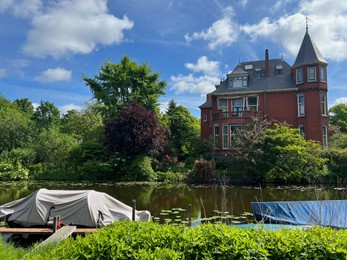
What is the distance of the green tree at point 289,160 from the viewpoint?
2322 cm

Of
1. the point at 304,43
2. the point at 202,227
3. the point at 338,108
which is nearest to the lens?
the point at 202,227

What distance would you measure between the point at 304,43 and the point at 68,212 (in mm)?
28654

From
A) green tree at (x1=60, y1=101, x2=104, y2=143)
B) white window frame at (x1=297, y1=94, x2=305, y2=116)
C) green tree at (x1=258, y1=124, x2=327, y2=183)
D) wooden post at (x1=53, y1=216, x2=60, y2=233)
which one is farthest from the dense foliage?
wooden post at (x1=53, y1=216, x2=60, y2=233)

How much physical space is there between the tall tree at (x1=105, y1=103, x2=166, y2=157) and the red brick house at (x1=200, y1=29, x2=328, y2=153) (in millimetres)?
7582

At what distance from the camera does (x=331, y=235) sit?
4.36m

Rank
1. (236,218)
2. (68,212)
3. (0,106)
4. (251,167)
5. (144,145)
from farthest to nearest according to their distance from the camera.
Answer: (0,106) < (144,145) < (251,167) < (236,218) < (68,212)

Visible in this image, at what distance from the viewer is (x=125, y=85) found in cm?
3569

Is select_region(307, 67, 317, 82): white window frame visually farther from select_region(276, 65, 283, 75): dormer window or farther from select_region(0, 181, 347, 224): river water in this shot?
select_region(0, 181, 347, 224): river water

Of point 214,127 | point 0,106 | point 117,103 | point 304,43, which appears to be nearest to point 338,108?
point 304,43

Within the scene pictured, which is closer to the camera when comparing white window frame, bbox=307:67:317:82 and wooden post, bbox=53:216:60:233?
wooden post, bbox=53:216:60:233

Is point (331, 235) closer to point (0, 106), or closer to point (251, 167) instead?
point (251, 167)

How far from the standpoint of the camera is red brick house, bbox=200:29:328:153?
2928 centimetres

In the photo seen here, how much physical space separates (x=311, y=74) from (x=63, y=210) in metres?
26.9

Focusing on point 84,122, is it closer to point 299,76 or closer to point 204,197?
point 299,76
